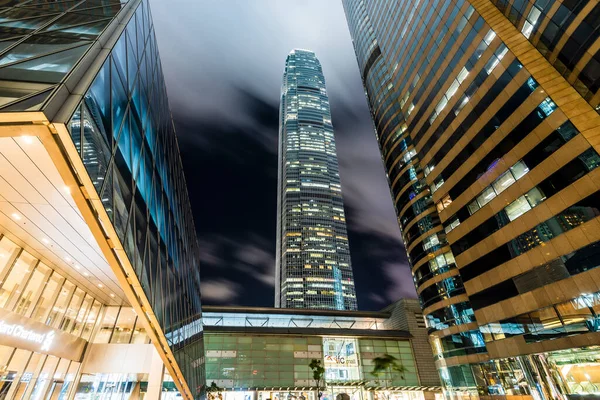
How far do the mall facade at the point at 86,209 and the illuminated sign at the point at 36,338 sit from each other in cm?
8

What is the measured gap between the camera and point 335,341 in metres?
51.9

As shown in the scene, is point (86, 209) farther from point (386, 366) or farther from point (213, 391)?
point (386, 366)

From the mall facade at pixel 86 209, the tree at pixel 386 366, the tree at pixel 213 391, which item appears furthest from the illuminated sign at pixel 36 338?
the tree at pixel 386 366

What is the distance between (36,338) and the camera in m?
16.4

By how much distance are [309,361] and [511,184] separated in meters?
39.8

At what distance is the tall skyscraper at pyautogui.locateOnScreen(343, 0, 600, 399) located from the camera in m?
21.7

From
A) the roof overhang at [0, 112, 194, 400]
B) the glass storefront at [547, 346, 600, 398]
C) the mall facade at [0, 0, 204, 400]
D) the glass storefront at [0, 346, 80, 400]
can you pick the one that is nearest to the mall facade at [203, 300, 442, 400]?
the mall facade at [0, 0, 204, 400]

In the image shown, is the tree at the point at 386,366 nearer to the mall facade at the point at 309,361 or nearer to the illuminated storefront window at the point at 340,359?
the mall facade at the point at 309,361

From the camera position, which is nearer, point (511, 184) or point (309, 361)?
point (511, 184)

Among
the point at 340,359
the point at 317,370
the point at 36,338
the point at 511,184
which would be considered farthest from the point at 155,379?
the point at 340,359

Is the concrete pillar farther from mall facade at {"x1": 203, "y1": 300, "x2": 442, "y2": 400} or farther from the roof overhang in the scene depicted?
mall facade at {"x1": 203, "y1": 300, "x2": 442, "y2": 400}

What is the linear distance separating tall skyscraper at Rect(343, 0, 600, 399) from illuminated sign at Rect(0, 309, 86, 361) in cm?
3433

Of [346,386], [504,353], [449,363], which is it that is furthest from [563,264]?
[346,386]

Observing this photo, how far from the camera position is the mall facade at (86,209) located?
751 centimetres
